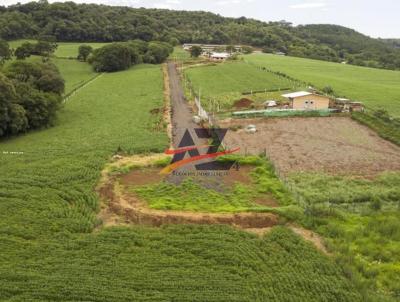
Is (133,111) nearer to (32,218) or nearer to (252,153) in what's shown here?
(252,153)

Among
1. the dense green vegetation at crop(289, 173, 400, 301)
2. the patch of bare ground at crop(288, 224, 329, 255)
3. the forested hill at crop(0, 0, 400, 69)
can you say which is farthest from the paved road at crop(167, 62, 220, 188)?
the forested hill at crop(0, 0, 400, 69)

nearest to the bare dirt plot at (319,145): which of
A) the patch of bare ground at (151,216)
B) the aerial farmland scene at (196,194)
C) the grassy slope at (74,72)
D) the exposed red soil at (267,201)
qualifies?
the aerial farmland scene at (196,194)

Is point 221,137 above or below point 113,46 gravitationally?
below

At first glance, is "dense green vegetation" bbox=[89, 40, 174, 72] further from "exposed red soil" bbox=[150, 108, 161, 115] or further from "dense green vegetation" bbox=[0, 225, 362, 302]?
"dense green vegetation" bbox=[0, 225, 362, 302]

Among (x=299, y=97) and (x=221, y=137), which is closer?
(x=221, y=137)

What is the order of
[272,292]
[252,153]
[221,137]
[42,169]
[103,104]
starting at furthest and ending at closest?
[103,104], [221,137], [252,153], [42,169], [272,292]

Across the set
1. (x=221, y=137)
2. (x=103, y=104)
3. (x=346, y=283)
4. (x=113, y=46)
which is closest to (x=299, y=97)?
(x=221, y=137)

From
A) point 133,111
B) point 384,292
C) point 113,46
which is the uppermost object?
point 113,46

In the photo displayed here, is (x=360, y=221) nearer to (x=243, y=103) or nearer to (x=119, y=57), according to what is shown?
(x=243, y=103)
